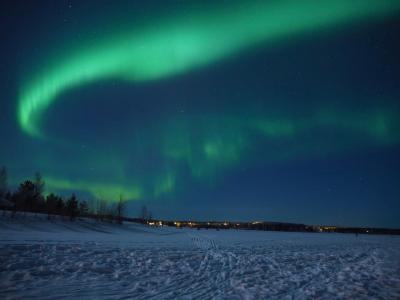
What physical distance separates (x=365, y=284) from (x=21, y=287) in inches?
450

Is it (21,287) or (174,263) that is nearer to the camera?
(21,287)

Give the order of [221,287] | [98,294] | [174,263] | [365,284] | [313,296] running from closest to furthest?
[98,294]
[313,296]
[221,287]
[365,284]
[174,263]

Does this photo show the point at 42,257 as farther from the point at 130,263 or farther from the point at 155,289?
the point at 155,289

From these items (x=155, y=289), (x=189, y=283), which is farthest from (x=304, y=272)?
(x=155, y=289)

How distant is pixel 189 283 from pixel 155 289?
148 centimetres

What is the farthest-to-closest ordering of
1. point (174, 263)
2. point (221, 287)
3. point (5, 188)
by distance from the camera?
point (5, 188) → point (174, 263) → point (221, 287)

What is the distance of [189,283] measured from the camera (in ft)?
33.6

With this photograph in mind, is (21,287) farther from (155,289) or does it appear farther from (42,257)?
(42,257)

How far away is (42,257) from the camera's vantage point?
14.1m

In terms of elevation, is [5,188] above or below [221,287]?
above

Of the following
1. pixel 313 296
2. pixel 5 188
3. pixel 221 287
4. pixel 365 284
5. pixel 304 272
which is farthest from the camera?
pixel 5 188

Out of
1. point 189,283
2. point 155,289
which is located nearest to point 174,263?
point 189,283

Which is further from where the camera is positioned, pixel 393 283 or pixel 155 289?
pixel 393 283

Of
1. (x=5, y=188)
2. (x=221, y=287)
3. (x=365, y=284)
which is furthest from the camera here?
(x=5, y=188)
